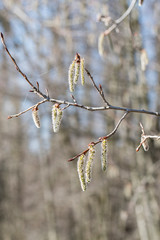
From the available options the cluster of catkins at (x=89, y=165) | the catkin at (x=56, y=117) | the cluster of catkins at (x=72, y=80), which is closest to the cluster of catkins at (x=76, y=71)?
the cluster of catkins at (x=72, y=80)

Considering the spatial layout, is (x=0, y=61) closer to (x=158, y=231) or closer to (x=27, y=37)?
(x=27, y=37)

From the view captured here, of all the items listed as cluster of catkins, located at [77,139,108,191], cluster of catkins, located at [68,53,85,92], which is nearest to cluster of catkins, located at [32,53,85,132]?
cluster of catkins, located at [68,53,85,92]

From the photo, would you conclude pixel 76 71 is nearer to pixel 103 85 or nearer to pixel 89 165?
pixel 89 165

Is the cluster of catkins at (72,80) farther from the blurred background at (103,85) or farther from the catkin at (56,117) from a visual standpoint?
the blurred background at (103,85)

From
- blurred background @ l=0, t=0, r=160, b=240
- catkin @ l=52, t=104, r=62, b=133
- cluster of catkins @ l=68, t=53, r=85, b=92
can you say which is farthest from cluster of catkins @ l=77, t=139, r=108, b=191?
blurred background @ l=0, t=0, r=160, b=240

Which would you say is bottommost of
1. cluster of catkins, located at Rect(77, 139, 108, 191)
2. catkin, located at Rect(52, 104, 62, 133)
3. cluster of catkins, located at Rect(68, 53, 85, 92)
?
cluster of catkins, located at Rect(77, 139, 108, 191)

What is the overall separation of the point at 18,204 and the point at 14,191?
1060mm

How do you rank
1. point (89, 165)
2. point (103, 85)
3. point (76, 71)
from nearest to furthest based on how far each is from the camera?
point (89, 165)
point (76, 71)
point (103, 85)

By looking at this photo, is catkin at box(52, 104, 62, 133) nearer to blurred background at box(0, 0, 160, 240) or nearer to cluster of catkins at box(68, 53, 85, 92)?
cluster of catkins at box(68, 53, 85, 92)

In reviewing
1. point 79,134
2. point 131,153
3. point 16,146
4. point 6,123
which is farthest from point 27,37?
point 6,123

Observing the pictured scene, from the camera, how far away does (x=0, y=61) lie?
5828 millimetres

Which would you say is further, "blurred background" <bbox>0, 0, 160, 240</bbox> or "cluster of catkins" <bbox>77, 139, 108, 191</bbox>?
"blurred background" <bbox>0, 0, 160, 240</bbox>

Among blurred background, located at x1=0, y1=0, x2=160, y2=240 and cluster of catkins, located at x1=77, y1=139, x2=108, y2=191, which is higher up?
blurred background, located at x1=0, y1=0, x2=160, y2=240

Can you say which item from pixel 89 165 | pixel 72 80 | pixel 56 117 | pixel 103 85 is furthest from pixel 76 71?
pixel 103 85
